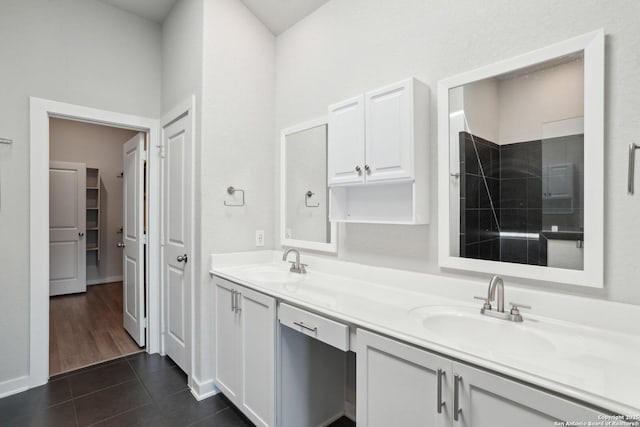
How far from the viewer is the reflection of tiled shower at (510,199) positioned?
4.10ft

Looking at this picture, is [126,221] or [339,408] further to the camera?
[126,221]

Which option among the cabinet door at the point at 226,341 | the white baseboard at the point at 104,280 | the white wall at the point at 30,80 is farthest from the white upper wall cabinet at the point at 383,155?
the white baseboard at the point at 104,280

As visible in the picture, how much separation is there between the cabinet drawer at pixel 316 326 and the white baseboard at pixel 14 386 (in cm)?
210

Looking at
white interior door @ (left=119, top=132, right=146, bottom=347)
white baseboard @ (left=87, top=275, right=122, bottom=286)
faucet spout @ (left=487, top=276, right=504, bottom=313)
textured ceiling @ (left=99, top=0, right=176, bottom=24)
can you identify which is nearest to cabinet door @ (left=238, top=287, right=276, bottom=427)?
faucet spout @ (left=487, top=276, right=504, bottom=313)

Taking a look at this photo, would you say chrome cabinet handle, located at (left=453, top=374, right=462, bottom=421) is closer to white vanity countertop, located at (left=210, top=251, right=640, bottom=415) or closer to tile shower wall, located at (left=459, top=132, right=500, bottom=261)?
white vanity countertop, located at (left=210, top=251, right=640, bottom=415)

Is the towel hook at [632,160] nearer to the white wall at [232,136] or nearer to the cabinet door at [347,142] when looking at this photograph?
the cabinet door at [347,142]

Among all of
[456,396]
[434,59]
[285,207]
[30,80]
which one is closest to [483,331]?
[456,396]

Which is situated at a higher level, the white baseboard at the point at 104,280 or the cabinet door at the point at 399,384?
the cabinet door at the point at 399,384

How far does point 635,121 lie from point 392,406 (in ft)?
4.31

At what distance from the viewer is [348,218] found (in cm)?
199

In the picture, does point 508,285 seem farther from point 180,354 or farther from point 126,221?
point 126,221

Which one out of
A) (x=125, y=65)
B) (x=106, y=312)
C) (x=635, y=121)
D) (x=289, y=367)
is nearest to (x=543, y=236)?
(x=635, y=121)

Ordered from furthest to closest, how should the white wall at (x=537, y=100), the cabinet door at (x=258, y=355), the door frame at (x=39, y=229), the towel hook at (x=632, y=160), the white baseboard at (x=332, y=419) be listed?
the door frame at (x=39, y=229)
the white baseboard at (x=332, y=419)
the cabinet door at (x=258, y=355)
the white wall at (x=537, y=100)
the towel hook at (x=632, y=160)

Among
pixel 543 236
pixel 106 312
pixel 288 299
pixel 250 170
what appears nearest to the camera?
pixel 543 236
